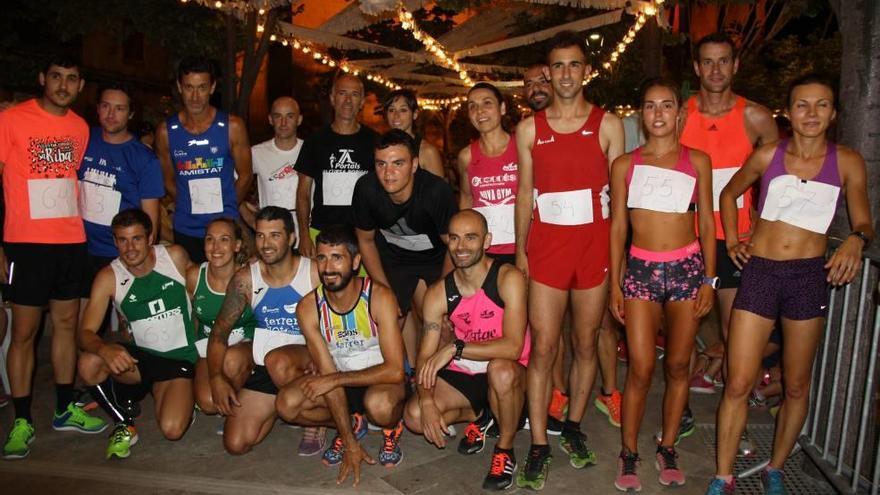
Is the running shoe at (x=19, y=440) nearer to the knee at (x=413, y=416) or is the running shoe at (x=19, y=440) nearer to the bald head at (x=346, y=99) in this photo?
the knee at (x=413, y=416)

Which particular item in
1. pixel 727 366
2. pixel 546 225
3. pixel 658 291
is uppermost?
pixel 546 225

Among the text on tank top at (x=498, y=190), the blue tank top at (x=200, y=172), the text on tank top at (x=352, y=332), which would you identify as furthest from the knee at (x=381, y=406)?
the blue tank top at (x=200, y=172)

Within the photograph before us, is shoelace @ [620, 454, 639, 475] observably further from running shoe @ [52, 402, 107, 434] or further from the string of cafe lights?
the string of cafe lights

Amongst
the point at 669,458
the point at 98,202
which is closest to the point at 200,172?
the point at 98,202

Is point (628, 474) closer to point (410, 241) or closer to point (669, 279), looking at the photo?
point (669, 279)

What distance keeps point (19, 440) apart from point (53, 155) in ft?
5.49

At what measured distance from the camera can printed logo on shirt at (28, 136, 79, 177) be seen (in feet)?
13.3

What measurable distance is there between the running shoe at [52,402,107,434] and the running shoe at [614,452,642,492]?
10.3ft

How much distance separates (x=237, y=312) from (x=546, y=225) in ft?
6.18

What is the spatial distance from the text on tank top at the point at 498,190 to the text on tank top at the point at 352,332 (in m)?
0.86

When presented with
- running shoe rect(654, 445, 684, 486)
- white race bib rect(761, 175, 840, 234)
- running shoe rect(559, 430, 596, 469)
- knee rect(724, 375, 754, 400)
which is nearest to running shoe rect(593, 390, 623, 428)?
running shoe rect(559, 430, 596, 469)

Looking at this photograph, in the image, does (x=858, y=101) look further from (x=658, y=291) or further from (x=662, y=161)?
(x=658, y=291)

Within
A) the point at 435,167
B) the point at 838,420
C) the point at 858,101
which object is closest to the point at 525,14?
the point at 435,167

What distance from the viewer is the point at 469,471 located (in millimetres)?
3756
